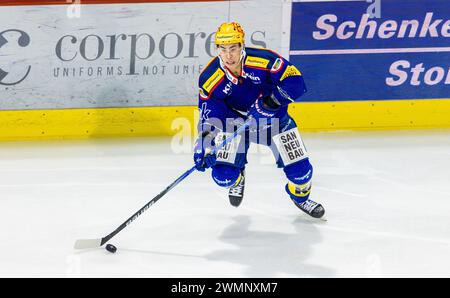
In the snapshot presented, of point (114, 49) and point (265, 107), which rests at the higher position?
point (114, 49)

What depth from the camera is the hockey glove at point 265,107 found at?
499 centimetres

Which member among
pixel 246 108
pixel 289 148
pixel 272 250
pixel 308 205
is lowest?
pixel 272 250

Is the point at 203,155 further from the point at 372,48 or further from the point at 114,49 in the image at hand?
the point at 372,48

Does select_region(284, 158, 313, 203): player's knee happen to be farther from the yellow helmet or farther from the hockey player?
the yellow helmet

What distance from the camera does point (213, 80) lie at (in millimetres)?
5078

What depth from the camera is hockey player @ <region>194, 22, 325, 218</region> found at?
16.2ft

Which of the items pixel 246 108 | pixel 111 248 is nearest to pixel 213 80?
pixel 246 108

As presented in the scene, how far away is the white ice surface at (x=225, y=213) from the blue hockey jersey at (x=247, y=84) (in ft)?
2.41

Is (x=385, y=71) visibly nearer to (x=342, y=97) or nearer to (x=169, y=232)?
(x=342, y=97)

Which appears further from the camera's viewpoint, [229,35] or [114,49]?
[114,49]

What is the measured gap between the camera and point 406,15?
7.68 meters

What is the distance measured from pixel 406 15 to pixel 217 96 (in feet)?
10.3

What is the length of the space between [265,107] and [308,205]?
30.8 inches

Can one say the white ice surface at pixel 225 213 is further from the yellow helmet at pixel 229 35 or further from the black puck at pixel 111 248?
the yellow helmet at pixel 229 35
